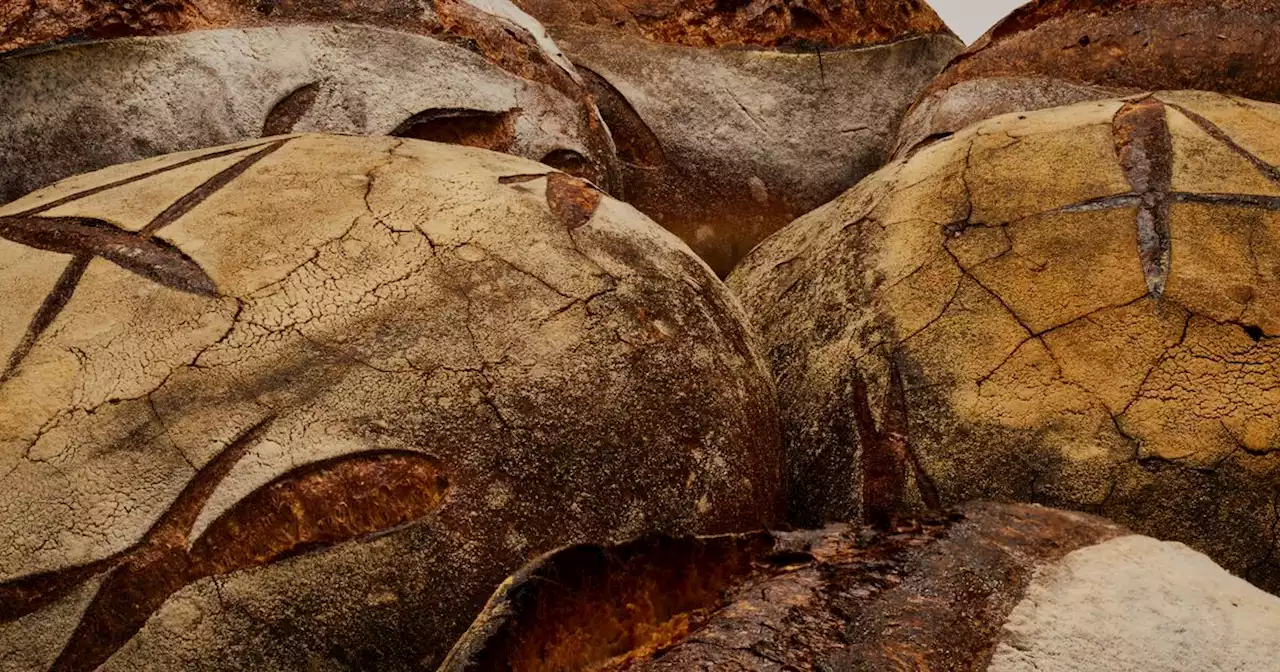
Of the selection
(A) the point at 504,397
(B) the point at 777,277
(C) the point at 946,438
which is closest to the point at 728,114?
(B) the point at 777,277

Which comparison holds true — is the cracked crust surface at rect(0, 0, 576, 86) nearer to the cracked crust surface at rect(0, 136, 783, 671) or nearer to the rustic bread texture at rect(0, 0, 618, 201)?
the rustic bread texture at rect(0, 0, 618, 201)

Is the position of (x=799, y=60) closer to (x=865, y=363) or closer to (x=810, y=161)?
(x=810, y=161)

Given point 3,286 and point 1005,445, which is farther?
point 1005,445

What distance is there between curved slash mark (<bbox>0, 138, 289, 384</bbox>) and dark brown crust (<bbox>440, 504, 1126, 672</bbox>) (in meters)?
0.59

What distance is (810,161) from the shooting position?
2.75 meters

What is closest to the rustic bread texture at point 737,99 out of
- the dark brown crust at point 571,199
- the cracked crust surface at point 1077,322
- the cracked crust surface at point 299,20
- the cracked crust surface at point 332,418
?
the cracked crust surface at point 299,20

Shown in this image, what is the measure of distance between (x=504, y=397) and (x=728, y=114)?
155cm

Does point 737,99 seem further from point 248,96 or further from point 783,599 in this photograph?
point 783,599

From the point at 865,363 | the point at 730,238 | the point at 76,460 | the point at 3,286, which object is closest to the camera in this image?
the point at 76,460

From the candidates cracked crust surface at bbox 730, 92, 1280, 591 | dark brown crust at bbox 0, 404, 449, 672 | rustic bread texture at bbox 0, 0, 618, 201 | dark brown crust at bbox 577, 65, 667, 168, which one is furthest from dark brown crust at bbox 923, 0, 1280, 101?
dark brown crust at bbox 0, 404, 449, 672

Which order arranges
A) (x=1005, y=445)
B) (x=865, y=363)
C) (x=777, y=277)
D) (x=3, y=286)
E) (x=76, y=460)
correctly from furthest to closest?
(x=777, y=277) < (x=865, y=363) < (x=1005, y=445) < (x=3, y=286) < (x=76, y=460)

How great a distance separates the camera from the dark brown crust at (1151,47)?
208cm

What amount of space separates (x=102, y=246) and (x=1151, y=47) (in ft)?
5.79

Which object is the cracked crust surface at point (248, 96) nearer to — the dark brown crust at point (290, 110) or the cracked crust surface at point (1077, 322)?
the dark brown crust at point (290, 110)
